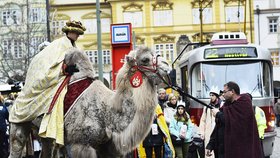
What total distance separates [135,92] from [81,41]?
219ft

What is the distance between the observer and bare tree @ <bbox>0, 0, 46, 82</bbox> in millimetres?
52812

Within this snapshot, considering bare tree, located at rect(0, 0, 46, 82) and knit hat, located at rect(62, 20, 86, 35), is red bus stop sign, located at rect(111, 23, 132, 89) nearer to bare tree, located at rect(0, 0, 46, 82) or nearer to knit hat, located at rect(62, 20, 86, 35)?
knit hat, located at rect(62, 20, 86, 35)

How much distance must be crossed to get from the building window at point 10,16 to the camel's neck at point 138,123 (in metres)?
56.5

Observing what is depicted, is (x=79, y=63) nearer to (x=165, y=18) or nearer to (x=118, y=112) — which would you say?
(x=118, y=112)

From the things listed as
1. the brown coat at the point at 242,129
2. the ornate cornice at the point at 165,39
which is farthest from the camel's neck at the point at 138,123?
the ornate cornice at the point at 165,39

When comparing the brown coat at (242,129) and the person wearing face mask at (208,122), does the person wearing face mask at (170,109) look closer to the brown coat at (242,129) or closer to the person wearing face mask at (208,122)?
the person wearing face mask at (208,122)

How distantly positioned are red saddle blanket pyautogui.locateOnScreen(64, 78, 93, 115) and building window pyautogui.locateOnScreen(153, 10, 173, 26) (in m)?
64.5

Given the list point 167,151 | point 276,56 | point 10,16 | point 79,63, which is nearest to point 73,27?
point 79,63

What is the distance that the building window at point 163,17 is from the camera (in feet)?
237

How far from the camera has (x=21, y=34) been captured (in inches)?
2121

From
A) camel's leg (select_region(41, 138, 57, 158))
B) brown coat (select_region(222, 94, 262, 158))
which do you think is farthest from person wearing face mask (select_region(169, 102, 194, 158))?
camel's leg (select_region(41, 138, 57, 158))

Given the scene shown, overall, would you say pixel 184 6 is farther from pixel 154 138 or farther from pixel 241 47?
pixel 154 138

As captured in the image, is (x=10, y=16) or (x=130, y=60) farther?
(x=10, y=16)

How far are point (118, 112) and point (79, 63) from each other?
3.06ft
